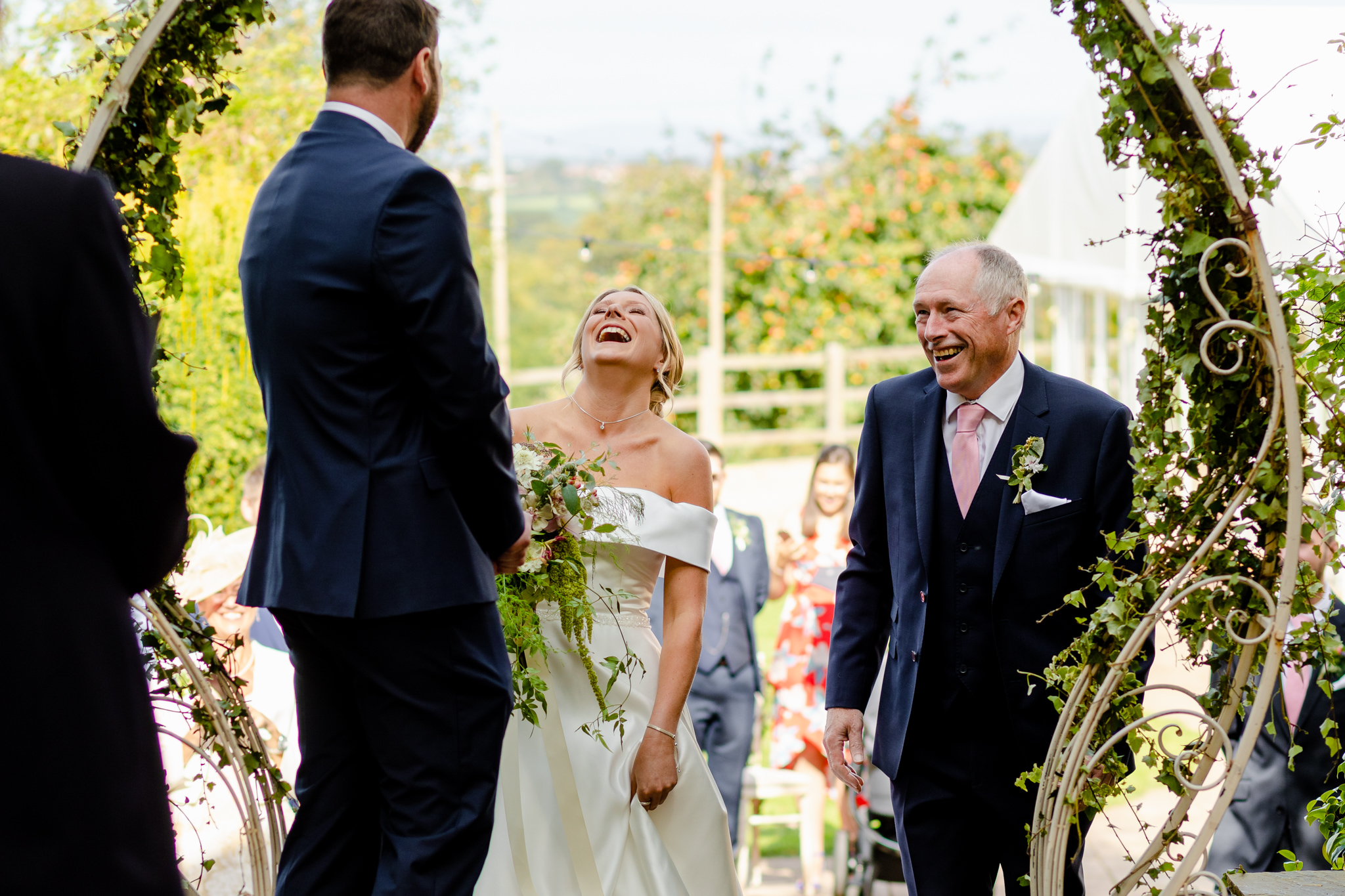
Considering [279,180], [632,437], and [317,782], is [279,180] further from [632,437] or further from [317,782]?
[632,437]

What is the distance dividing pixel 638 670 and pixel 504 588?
50 centimetres

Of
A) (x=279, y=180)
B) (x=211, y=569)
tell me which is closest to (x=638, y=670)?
(x=279, y=180)

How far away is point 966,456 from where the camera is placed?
330 centimetres

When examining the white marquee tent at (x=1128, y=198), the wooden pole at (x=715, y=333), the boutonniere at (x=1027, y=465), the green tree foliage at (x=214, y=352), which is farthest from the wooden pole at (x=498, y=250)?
the boutonniere at (x=1027, y=465)

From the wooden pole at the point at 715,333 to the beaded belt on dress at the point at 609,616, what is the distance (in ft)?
43.9

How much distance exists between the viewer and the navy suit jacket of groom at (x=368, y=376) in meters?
2.31

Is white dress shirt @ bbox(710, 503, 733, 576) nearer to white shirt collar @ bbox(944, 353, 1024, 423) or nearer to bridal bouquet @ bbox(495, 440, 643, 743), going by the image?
bridal bouquet @ bbox(495, 440, 643, 743)

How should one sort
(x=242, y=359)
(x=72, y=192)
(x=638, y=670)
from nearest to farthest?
(x=72, y=192), (x=638, y=670), (x=242, y=359)

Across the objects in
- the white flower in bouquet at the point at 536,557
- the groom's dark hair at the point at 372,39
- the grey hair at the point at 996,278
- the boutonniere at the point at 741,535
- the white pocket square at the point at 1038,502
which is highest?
the groom's dark hair at the point at 372,39

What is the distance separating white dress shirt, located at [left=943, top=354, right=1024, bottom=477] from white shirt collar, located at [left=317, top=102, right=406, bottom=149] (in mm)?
1651

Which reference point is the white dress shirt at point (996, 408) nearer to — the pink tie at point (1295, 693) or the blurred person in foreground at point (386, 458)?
the blurred person in foreground at point (386, 458)

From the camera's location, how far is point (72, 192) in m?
1.73

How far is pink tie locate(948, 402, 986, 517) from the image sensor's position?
128 inches

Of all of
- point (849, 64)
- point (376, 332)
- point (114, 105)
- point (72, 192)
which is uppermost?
point (849, 64)
